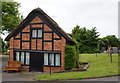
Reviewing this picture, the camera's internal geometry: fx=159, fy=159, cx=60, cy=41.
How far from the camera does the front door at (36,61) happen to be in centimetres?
1654

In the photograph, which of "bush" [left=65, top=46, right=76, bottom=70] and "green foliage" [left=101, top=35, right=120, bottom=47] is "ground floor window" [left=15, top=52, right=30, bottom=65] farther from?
"green foliage" [left=101, top=35, right=120, bottom=47]

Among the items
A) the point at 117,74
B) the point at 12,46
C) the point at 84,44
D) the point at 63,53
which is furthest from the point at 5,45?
the point at 117,74

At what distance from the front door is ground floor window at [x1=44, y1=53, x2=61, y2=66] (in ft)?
1.54

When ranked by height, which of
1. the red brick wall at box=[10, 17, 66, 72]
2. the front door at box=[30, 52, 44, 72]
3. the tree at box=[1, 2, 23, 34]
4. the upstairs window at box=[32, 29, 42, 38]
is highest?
the tree at box=[1, 2, 23, 34]

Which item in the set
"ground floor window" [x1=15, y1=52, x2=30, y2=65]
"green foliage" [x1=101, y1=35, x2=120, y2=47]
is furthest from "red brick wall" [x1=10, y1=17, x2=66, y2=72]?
"green foliage" [x1=101, y1=35, x2=120, y2=47]

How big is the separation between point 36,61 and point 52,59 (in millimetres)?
1744

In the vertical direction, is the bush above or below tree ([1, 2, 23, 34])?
below

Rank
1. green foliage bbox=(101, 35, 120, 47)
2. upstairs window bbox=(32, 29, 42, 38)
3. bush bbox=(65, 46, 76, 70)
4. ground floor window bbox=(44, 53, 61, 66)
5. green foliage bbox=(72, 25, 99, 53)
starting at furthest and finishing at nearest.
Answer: green foliage bbox=(101, 35, 120, 47)
green foliage bbox=(72, 25, 99, 53)
upstairs window bbox=(32, 29, 42, 38)
ground floor window bbox=(44, 53, 61, 66)
bush bbox=(65, 46, 76, 70)

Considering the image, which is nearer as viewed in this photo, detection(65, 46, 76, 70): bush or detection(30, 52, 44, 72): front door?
detection(65, 46, 76, 70): bush

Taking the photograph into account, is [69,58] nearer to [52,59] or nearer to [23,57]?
[52,59]

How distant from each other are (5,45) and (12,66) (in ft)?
127

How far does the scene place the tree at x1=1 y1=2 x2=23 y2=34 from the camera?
88.3 ft

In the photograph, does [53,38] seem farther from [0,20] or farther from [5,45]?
[5,45]

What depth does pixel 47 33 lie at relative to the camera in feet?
53.7
